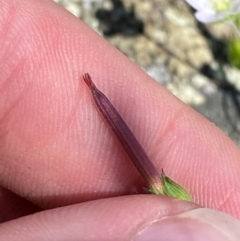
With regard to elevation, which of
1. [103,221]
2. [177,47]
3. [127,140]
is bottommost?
[103,221]

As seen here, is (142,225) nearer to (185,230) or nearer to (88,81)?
(185,230)

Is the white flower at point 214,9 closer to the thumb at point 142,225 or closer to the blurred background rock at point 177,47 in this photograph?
the blurred background rock at point 177,47

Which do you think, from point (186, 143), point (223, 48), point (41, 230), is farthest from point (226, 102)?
point (41, 230)

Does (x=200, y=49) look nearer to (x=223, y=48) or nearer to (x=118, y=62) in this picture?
(x=223, y=48)


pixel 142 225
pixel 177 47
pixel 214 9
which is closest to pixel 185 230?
pixel 142 225

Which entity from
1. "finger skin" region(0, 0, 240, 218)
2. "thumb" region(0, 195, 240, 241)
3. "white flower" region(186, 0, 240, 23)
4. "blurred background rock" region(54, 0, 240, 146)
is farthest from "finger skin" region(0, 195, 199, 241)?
"blurred background rock" region(54, 0, 240, 146)

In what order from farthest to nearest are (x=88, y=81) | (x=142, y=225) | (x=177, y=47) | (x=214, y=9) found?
(x=177, y=47)
(x=214, y=9)
(x=88, y=81)
(x=142, y=225)
